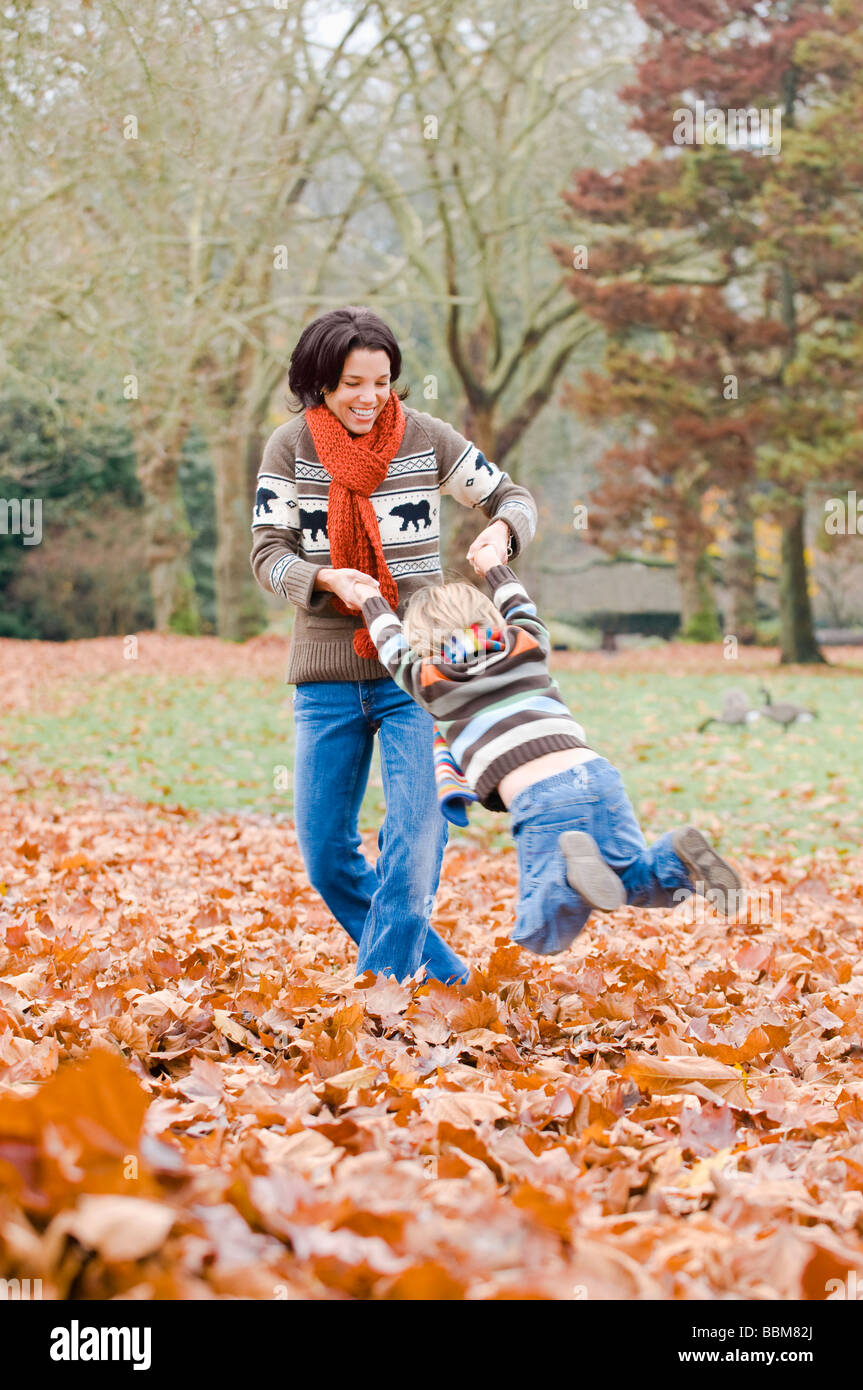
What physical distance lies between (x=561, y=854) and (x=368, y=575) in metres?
1.00

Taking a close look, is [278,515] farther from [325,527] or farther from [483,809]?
[483,809]

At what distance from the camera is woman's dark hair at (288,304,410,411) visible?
11.3 feet

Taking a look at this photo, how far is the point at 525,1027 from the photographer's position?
3291 millimetres

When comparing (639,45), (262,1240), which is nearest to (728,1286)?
(262,1240)

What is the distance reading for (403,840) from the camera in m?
3.50

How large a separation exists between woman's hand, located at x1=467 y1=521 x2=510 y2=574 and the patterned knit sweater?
36mm

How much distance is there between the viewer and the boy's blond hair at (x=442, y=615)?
334 cm

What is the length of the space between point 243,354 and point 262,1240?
2181cm

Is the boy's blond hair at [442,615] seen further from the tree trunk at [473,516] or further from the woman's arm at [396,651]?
the tree trunk at [473,516]

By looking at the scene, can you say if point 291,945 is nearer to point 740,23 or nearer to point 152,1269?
point 152,1269

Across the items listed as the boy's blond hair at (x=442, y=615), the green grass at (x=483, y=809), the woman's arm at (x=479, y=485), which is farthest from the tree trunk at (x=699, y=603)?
the boy's blond hair at (x=442, y=615)

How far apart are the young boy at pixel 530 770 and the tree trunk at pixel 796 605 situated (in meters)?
19.3

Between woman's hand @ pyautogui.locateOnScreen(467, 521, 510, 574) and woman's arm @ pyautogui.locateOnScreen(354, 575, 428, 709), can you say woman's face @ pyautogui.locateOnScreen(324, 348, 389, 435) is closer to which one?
woman's hand @ pyautogui.locateOnScreen(467, 521, 510, 574)

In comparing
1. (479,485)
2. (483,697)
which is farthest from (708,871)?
(479,485)
